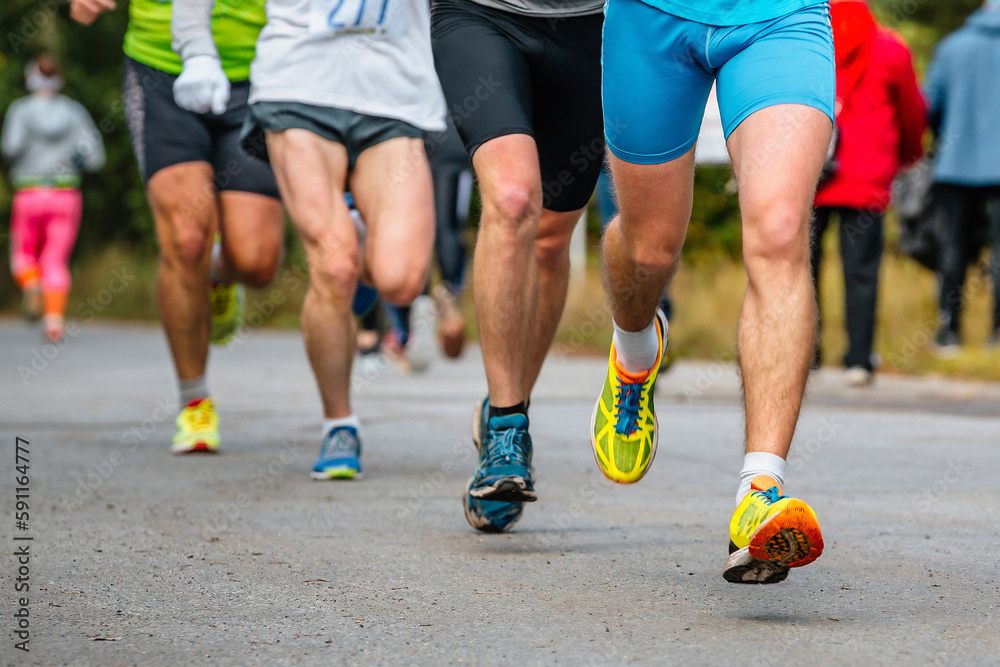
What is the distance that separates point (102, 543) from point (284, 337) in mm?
10641

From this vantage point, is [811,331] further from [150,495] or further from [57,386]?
[57,386]

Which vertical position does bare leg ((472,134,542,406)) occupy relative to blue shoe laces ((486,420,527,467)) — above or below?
above

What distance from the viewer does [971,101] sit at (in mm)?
8805

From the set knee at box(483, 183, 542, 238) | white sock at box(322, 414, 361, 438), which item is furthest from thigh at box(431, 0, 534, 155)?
white sock at box(322, 414, 361, 438)

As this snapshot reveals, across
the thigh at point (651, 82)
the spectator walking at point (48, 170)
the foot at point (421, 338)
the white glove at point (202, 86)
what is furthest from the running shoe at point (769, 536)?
the spectator walking at point (48, 170)

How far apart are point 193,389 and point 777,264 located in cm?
295

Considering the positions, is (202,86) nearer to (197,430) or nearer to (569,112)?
(197,430)

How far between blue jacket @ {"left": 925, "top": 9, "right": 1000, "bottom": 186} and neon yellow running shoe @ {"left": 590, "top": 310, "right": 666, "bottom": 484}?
5650mm

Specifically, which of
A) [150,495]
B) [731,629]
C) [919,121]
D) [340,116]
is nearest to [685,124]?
[731,629]

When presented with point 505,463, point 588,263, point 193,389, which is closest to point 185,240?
point 193,389

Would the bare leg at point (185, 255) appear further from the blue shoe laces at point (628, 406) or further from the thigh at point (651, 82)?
the thigh at point (651, 82)

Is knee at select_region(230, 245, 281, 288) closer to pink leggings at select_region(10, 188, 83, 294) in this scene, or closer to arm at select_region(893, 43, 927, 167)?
arm at select_region(893, 43, 927, 167)

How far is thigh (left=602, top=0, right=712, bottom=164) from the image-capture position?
298 centimetres

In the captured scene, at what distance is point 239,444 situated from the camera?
17.7ft
